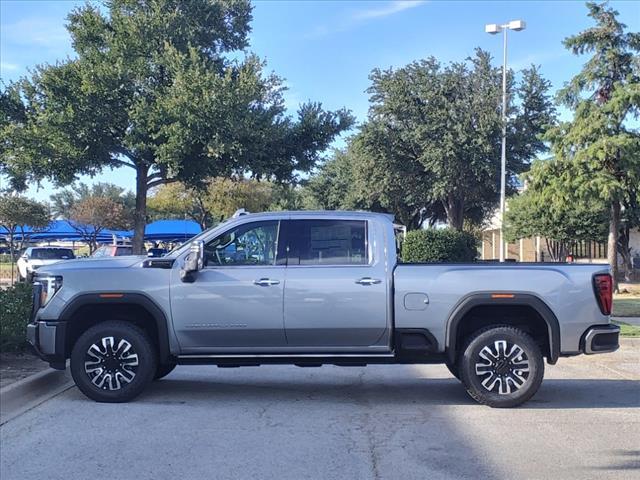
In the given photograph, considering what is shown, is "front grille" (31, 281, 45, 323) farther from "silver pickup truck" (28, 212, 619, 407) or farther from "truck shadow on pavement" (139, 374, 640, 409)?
"truck shadow on pavement" (139, 374, 640, 409)

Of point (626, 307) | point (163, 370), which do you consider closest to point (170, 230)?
point (626, 307)

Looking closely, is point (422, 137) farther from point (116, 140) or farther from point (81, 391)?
point (81, 391)

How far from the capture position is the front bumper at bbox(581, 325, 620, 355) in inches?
273

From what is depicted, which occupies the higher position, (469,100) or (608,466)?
(469,100)

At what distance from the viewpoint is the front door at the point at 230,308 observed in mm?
6984

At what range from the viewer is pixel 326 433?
20.1 ft

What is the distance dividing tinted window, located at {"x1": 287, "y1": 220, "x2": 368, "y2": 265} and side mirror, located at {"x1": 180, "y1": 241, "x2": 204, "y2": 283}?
914mm

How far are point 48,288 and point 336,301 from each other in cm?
303

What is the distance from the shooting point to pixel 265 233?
7.28m

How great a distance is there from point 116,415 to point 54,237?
41.7 meters

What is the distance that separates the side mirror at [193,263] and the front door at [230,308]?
0.23 ft

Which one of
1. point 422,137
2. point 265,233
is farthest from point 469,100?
point 265,233

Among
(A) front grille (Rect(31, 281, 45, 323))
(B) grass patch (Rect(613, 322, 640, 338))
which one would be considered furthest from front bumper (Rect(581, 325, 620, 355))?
→ (A) front grille (Rect(31, 281, 45, 323))

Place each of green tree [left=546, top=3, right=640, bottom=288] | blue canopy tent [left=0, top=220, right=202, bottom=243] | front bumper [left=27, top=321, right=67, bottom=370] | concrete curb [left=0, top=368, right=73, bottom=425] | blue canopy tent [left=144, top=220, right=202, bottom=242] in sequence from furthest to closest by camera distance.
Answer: blue canopy tent [left=0, top=220, right=202, bottom=243] → blue canopy tent [left=144, top=220, right=202, bottom=242] → green tree [left=546, top=3, right=640, bottom=288] → front bumper [left=27, top=321, right=67, bottom=370] → concrete curb [left=0, top=368, right=73, bottom=425]
